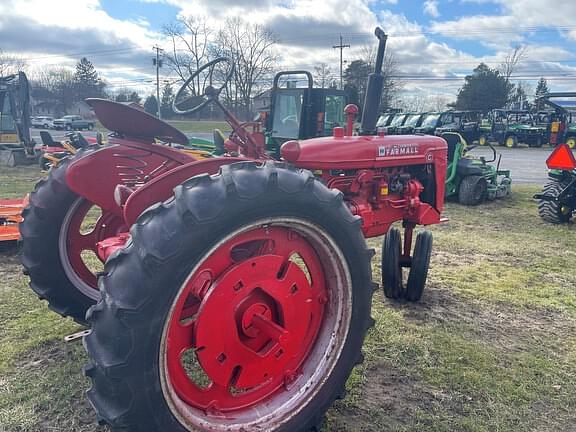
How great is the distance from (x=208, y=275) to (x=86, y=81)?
78.8m

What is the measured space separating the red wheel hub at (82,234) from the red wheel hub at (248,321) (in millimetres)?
1212

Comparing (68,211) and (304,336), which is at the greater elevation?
(68,211)

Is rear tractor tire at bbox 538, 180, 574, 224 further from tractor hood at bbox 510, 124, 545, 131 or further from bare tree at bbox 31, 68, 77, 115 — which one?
bare tree at bbox 31, 68, 77, 115

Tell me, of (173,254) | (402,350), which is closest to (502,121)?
(402,350)

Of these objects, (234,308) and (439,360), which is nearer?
A: (234,308)

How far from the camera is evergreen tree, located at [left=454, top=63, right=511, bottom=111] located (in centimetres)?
4472

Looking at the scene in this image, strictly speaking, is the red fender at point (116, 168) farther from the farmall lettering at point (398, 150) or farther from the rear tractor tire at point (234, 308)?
the farmall lettering at point (398, 150)

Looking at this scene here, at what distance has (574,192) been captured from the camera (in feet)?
24.0

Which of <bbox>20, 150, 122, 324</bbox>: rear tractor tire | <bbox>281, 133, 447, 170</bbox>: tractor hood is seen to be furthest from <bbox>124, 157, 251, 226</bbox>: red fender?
<bbox>20, 150, 122, 324</bbox>: rear tractor tire

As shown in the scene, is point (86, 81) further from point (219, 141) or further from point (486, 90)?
point (219, 141)

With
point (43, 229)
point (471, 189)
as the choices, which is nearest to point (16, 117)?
point (471, 189)

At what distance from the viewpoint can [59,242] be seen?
3.09 m

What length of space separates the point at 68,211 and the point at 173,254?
1715 millimetres

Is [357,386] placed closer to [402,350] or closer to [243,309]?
[402,350]
